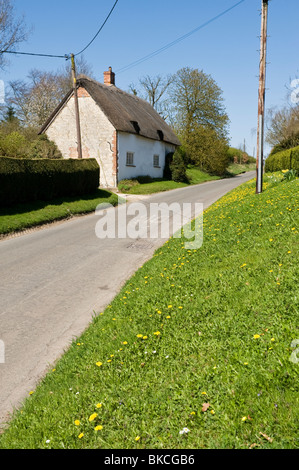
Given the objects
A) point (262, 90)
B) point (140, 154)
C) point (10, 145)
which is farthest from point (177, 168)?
point (262, 90)

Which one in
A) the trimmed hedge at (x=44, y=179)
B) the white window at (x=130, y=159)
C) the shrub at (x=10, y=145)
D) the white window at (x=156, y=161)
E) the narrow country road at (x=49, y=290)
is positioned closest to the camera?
the narrow country road at (x=49, y=290)

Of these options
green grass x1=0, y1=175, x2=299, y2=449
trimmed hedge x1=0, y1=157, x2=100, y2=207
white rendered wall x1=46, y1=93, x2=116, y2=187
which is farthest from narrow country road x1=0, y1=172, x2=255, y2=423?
white rendered wall x1=46, y1=93, x2=116, y2=187

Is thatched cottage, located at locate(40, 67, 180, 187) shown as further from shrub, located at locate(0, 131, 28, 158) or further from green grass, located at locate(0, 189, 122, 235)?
green grass, located at locate(0, 189, 122, 235)

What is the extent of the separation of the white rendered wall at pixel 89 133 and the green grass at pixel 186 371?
21256 mm

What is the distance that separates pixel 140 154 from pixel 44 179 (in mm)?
14846

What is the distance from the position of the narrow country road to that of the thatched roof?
1604cm

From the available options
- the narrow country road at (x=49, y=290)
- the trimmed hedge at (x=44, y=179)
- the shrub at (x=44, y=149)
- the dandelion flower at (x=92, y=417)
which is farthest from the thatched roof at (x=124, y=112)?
the dandelion flower at (x=92, y=417)

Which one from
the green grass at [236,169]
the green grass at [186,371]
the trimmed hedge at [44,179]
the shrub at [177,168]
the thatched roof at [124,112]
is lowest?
the green grass at [186,371]

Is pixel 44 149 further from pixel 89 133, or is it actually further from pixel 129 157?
pixel 129 157

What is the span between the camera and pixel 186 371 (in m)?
3.77

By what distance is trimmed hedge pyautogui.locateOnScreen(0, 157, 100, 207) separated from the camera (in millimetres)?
14938

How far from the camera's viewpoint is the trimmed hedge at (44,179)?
14938mm

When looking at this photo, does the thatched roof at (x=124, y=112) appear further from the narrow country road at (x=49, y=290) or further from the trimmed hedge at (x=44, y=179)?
the narrow country road at (x=49, y=290)
